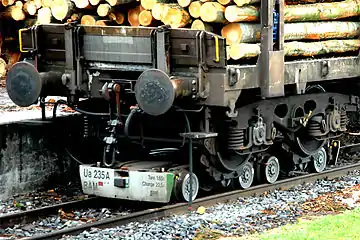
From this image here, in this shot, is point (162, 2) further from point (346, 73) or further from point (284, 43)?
point (346, 73)

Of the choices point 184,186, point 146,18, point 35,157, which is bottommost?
point 184,186

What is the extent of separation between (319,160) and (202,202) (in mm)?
3324

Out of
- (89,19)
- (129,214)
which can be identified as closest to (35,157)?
(89,19)

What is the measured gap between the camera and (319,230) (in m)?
9.73

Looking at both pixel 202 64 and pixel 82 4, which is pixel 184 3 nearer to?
pixel 202 64

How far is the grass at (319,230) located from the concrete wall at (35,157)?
3.81 meters

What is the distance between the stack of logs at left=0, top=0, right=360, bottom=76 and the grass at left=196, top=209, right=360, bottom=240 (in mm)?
2652

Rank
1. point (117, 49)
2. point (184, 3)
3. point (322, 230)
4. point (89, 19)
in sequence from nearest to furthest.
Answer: point (322, 230), point (184, 3), point (117, 49), point (89, 19)

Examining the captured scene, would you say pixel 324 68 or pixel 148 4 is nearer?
pixel 148 4

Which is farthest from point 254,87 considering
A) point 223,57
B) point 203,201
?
point 203,201

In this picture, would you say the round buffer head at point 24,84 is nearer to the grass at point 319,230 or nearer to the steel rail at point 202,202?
the steel rail at point 202,202

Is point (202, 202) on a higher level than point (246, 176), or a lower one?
lower

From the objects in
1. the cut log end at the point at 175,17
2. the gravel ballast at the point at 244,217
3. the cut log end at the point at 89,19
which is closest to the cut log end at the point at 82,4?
the cut log end at the point at 89,19

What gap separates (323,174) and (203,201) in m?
2.93
